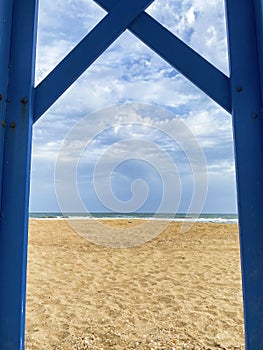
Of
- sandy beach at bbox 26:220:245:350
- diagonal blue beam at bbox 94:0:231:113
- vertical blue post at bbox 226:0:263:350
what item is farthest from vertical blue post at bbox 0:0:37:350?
sandy beach at bbox 26:220:245:350

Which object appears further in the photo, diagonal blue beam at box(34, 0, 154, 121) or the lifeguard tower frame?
diagonal blue beam at box(34, 0, 154, 121)

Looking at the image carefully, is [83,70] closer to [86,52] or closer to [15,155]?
[86,52]

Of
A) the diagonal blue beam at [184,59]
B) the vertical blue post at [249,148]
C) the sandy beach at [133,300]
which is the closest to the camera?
the vertical blue post at [249,148]

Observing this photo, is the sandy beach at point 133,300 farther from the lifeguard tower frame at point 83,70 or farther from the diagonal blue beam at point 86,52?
the diagonal blue beam at point 86,52

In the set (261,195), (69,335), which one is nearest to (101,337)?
(69,335)

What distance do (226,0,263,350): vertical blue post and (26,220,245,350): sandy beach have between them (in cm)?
185

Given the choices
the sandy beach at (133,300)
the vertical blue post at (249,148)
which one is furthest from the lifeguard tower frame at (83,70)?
the sandy beach at (133,300)

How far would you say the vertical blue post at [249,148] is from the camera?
3.00ft

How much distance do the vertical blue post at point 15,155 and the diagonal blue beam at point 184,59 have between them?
0.41m

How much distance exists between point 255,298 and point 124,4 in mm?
1113

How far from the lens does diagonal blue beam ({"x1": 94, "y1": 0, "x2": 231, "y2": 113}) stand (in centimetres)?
103

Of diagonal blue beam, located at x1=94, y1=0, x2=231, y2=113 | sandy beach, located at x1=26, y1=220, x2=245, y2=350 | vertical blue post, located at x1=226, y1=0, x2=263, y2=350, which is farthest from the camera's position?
sandy beach, located at x1=26, y1=220, x2=245, y2=350

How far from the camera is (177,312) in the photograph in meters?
3.32

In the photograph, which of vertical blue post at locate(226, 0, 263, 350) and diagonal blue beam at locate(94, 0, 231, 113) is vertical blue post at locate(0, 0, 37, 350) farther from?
vertical blue post at locate(226, 0, 263, 350)
